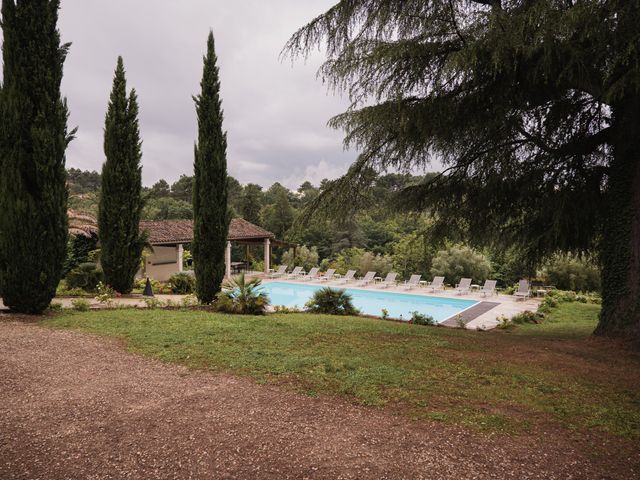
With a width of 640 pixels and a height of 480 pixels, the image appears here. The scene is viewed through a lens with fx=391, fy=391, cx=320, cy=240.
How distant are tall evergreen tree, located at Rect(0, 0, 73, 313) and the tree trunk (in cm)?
1104

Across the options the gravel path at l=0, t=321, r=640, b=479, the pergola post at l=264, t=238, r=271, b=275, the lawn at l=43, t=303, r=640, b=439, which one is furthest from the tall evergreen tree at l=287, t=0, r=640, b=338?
the pergola post at l=264, t=238, r=271, b=275

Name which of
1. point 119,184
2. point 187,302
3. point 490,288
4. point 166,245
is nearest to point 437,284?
point 490,288

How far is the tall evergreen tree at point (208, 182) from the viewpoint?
1173 centimetres

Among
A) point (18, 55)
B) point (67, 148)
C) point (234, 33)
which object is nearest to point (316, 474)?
point (67, 148)

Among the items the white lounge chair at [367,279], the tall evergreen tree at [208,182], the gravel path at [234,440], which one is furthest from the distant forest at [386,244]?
the gravel path at [234,440]

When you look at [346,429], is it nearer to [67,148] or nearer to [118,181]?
[67,148]

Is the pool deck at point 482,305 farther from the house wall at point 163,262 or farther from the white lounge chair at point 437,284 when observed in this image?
the house wall at point 163,262

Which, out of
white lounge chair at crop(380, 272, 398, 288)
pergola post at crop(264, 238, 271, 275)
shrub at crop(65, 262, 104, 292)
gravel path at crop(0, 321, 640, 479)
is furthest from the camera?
pergola post at crop(264, 238, 271, 275)

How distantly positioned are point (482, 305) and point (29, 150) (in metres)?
16.4

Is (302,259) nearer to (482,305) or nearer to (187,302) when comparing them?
(482,305)

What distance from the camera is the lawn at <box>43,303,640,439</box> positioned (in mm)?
3695

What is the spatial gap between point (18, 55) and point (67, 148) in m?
1.91

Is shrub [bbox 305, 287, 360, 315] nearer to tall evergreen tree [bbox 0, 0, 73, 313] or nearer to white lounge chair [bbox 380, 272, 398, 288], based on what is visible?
tall evergreen tree [bbox 0, 0, 73, 313]

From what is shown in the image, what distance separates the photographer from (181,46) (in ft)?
45.1
